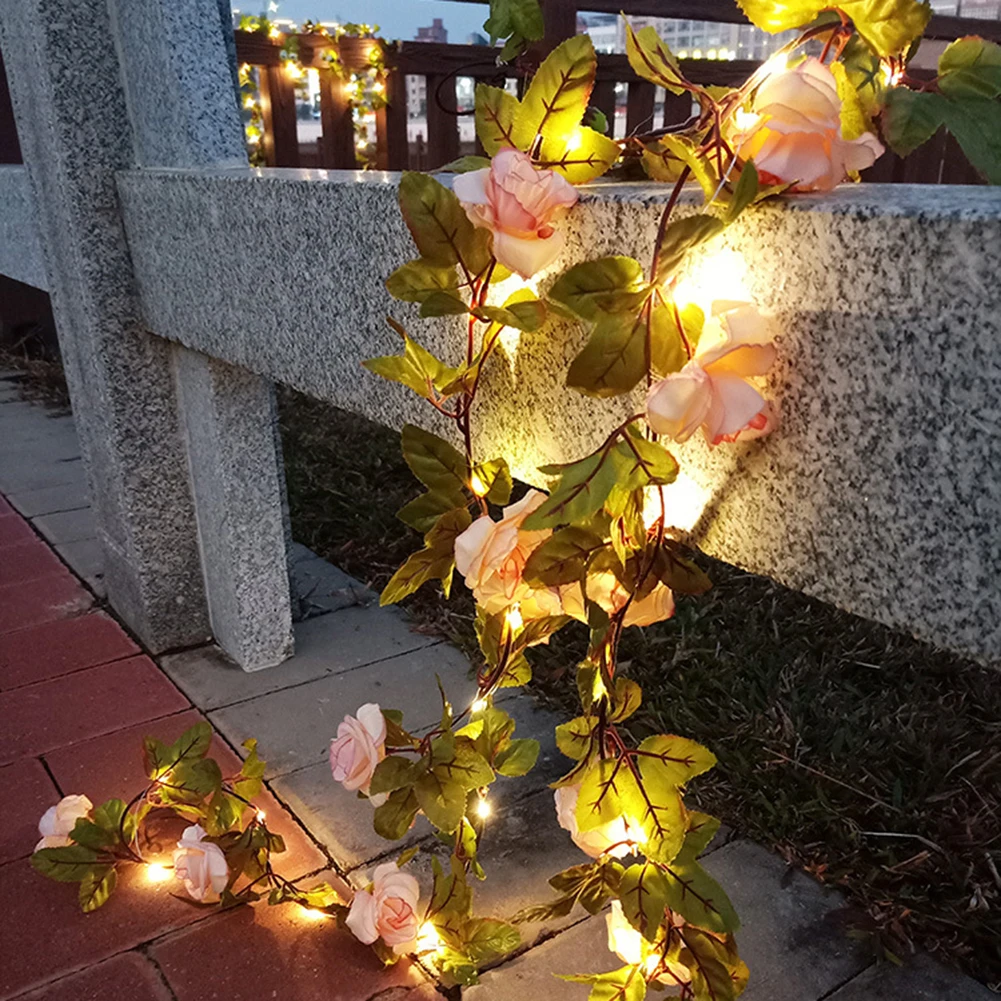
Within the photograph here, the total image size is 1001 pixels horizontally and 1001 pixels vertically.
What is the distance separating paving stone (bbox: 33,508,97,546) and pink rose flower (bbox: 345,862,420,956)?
2128mm

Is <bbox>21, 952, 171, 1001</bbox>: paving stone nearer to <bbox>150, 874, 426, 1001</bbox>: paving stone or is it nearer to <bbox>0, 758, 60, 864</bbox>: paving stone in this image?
<bbox>150, 874, 426, 1001</bbox>: paving stone

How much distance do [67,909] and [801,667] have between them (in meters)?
1.73

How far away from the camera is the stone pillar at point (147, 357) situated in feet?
6.69

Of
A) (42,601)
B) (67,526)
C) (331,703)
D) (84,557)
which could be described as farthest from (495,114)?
(67,526)

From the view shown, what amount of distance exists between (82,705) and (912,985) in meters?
1.83

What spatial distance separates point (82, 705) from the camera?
225cm

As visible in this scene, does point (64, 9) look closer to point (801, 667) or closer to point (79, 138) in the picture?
point (79, 138)

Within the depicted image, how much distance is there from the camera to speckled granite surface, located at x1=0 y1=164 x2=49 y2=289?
8.87ft

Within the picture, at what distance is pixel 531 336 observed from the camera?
1145 mm

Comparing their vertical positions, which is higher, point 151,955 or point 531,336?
point 531,336

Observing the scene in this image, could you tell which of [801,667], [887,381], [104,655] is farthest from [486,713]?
[104,655]

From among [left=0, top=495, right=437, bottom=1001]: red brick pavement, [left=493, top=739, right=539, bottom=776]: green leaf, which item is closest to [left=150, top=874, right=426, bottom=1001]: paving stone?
[left=0, top=495, right=437, bottom=1001]: red brick pavement

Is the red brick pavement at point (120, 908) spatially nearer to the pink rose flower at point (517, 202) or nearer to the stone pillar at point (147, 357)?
the stone pillar at point (147, 357)

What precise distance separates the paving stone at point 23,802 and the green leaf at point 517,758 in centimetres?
109
